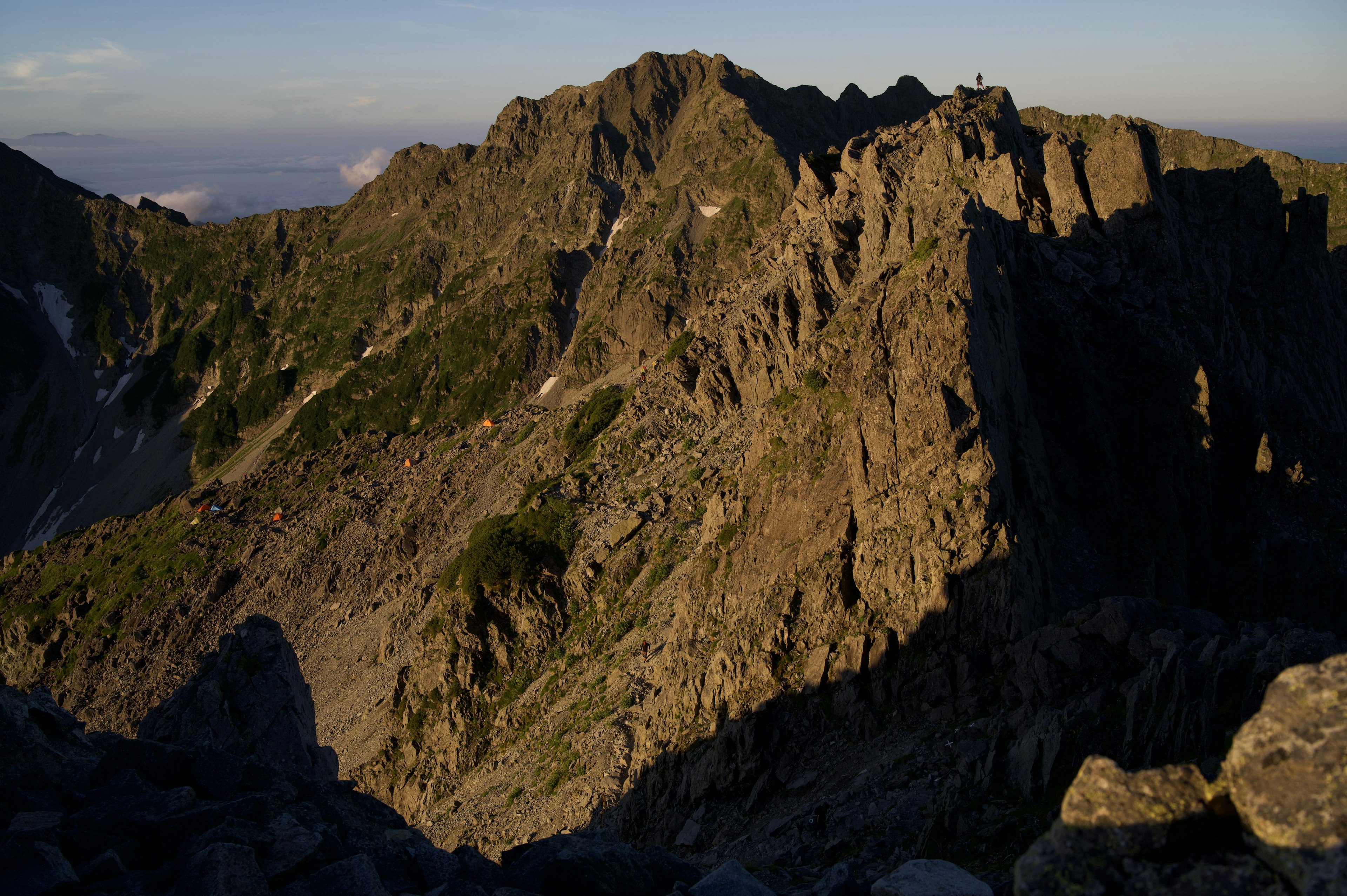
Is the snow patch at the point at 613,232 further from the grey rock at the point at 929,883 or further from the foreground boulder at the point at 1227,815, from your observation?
the foreground boulder at the point at 1227,815

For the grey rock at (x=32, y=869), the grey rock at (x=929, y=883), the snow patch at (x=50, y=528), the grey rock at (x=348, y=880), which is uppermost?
the grey rock at (x=32, y=869)

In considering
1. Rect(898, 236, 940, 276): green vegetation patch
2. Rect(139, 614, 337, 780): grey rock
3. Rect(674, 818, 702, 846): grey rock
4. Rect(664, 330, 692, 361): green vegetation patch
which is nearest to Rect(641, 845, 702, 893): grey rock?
Rect(139, 614, 337, 780): grey rock

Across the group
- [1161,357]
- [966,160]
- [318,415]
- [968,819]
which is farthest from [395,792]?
[318,415]

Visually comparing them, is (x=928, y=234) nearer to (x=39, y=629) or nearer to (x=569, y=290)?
(x=39, y=629)

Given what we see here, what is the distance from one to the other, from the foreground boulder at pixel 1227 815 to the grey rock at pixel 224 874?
34.0 ft

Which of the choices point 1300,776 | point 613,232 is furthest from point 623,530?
point 613,232

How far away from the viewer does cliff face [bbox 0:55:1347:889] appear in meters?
22.8

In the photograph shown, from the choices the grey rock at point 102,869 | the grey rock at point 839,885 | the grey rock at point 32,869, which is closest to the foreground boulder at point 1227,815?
the grey rock at point 839,885

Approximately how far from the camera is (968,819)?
18031 millimetres

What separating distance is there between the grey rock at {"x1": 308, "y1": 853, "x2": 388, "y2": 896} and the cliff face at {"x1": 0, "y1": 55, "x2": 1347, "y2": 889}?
39.1 feet

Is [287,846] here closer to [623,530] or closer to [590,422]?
[623,530]

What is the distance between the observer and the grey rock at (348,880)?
12242 millimetres

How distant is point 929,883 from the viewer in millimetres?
12992

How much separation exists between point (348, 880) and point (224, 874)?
1716 mm
